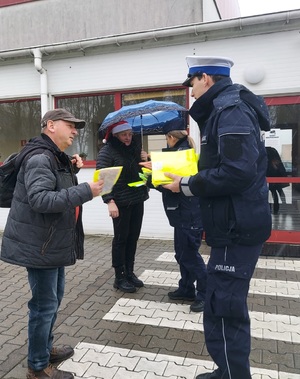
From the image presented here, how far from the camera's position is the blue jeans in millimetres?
2490

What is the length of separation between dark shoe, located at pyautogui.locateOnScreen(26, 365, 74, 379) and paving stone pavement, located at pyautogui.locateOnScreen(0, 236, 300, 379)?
0.16 metres

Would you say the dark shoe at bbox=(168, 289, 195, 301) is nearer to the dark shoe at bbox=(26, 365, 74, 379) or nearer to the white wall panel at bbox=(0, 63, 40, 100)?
the dark shoe at bbox=(26, 365, 74, 379)

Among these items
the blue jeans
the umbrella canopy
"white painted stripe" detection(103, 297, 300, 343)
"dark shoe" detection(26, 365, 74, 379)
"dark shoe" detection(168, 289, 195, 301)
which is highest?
the umbrella canopy

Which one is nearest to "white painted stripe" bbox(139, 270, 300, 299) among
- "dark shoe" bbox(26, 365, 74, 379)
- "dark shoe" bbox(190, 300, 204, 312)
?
"dark shoe" bbox(190, 300, 204, 312)

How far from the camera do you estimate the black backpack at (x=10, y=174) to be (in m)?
2.51

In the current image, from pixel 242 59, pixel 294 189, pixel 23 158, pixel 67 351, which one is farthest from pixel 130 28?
pixel 67 351

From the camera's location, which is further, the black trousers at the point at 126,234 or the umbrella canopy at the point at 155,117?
the umbrella canopy at the point at 155,117

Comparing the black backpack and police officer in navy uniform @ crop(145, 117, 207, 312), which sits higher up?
the black backpack

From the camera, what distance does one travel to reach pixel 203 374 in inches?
106

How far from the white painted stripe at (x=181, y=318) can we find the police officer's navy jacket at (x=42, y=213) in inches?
59.1

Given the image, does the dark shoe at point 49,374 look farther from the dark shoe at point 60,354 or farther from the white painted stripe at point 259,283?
the white painted stripe at point 259,283

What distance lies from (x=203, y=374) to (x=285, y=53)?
536 cm

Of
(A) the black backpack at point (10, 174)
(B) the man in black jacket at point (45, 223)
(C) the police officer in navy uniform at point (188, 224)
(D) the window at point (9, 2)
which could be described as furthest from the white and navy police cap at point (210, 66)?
(D) the window at point (9, 2)

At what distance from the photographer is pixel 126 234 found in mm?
4441
